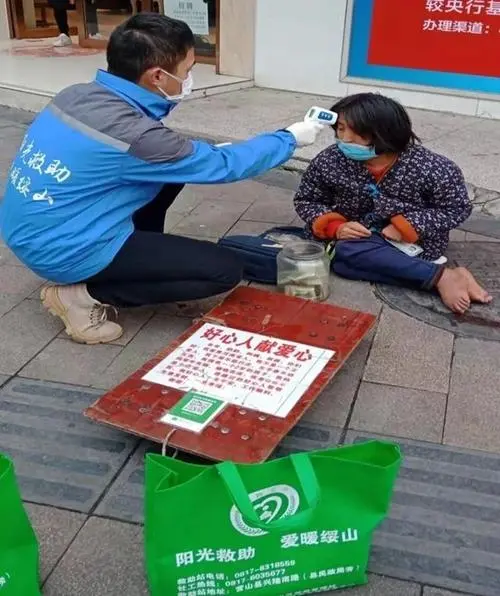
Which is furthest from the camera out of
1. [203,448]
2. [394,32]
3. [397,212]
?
[394,32]

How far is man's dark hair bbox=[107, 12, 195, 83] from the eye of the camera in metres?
2.57

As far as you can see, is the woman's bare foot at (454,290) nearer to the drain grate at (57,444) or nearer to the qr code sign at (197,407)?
the qr code sign at (197,407)

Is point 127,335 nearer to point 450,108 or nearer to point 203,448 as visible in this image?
point 203,448

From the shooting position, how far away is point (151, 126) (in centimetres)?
253

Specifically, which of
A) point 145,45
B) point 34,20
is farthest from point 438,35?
point 34,20

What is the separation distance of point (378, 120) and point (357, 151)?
16 cm

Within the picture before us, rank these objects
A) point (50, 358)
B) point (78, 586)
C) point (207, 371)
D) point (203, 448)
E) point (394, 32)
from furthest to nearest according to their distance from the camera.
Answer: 1. point (394, 32)
2. point (50, 358)
3. point (207, 371)
4. point (203, 448)
5. point (78, 586)

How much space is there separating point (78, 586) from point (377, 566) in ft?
2.42

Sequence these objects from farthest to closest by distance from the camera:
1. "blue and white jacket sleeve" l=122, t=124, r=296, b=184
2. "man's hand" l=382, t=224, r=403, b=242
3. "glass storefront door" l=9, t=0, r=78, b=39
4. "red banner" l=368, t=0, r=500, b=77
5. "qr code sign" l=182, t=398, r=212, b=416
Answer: "glass storefront door" l=9, t=0, r=78, b=39
"red banner" l=368, t=0, r=500, b=77
"man's hand" l=382, t=224, r=403, b=242
"blue and white jacket sleeve" l=122, t=124, r=296, b=184
"qr code sign" l=182, t=398, r=212, b=416

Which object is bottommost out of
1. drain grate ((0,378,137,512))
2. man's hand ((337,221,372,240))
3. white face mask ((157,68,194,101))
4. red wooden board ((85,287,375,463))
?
drain grate ((0,378,137,512))

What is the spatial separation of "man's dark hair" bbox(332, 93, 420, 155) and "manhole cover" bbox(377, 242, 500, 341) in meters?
0.65

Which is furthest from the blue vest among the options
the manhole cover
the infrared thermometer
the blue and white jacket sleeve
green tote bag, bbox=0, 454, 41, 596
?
green tote bag, bbox=0, 454, 41, 596

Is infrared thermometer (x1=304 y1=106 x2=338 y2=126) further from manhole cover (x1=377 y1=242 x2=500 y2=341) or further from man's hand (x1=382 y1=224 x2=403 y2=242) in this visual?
manhole cover (x1=377 y1=242 x2=500 y2=341)

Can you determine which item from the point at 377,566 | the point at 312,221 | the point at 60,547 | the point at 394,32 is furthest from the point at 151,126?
the point at 394,32
